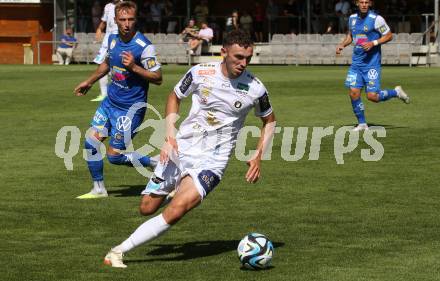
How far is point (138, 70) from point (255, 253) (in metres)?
3.98

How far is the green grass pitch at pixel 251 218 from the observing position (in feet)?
28.8

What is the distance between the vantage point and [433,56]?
1722 inches

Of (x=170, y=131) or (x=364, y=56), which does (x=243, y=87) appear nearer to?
(x=170, y=131)

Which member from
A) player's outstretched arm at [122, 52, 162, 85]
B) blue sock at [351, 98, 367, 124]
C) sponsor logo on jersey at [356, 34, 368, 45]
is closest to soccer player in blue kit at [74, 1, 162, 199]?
player's outstretched arm at [122, 52, 162, 85]

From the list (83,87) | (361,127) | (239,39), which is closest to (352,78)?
(361,127)

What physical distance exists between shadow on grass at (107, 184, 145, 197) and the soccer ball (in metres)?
4.29

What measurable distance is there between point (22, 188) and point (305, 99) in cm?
1428

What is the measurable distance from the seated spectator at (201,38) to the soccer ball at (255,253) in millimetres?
39413

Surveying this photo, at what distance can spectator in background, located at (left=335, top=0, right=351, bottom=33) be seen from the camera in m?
46.4

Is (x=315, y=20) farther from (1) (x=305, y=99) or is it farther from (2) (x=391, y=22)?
(1) (x=305, y=99)

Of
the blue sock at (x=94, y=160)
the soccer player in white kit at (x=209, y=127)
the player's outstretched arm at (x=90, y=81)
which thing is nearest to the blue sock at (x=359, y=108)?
the player's outstretched arm at (x=90, y=81)

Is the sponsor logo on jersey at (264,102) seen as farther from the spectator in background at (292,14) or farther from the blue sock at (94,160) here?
the spectator in background at (292,14)

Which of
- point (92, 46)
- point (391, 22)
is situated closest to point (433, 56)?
point (391, 22)

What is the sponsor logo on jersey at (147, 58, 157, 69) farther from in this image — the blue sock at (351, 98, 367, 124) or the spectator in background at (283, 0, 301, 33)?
the spectator in background at (283, 0, 301, 33)
